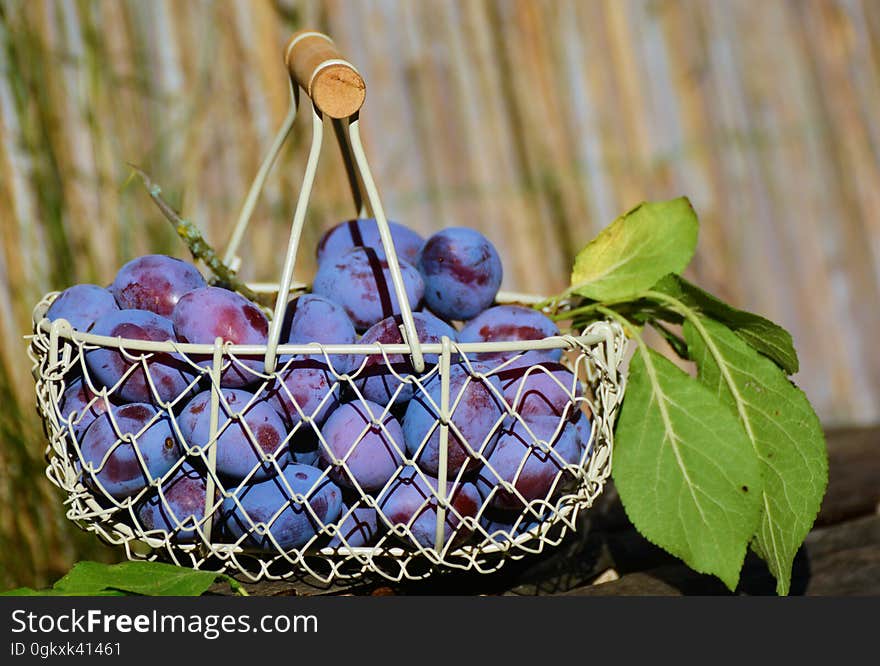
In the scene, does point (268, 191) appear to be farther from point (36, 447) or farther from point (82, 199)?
point (36, 447)

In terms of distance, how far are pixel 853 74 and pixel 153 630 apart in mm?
2202

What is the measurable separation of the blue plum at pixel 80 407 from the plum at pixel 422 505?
0.82 feet

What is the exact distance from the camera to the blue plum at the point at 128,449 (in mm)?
723


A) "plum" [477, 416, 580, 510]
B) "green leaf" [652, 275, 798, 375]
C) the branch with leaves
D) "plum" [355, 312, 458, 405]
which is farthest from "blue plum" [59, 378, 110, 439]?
"green leaf" [652, 275, 798, 375]

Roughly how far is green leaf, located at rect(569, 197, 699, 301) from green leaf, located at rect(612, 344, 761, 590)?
0.45 ft

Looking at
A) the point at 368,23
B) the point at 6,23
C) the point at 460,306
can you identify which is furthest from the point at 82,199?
the point at 460,306

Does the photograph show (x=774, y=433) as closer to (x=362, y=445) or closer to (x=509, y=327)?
(x=509, y=327)

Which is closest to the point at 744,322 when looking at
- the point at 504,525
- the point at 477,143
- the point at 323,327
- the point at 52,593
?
the point at 504,525

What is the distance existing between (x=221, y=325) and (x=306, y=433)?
12cm

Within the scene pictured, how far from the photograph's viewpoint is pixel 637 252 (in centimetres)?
100

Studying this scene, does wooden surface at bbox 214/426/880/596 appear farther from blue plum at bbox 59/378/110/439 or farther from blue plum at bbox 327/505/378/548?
blue plum at bbox 59/378/110/439

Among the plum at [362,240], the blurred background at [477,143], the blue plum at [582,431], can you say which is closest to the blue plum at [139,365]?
the plum at [362,240]

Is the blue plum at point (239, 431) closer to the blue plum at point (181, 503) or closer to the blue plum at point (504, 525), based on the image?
the blue plum at point (181, 503)

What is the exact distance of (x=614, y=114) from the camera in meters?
2.07
